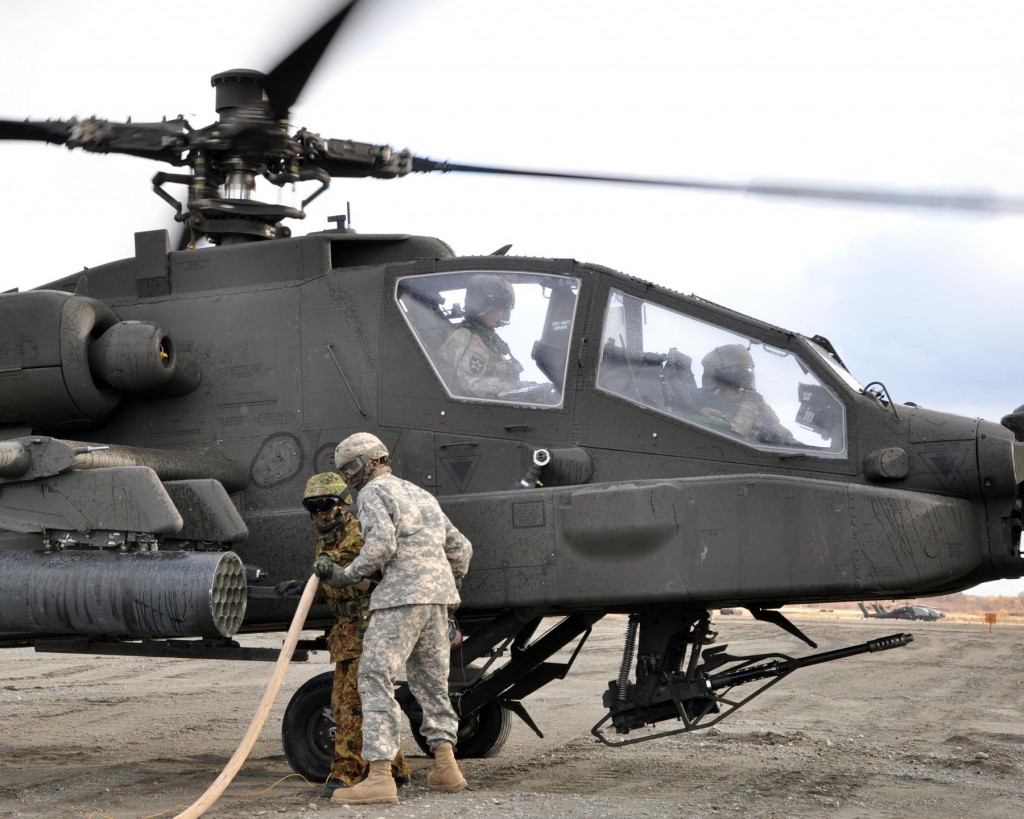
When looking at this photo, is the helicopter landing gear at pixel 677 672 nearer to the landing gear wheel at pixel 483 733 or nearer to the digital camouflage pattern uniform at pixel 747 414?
the digital camouflage pattern uniform at pixel 747 414

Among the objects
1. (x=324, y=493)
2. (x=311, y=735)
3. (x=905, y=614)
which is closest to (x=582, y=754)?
(x=311, y=735)

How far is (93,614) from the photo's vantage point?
664 cm

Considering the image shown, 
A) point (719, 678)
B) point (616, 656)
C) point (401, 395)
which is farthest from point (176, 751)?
point (616, 656)

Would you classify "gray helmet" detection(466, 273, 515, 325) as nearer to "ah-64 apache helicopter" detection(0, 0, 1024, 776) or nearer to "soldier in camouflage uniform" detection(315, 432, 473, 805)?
"ah-64 apache helicopter" detection(0, 0, 1024, 776)

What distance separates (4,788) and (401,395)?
116 inches

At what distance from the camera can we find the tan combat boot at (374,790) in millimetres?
6211

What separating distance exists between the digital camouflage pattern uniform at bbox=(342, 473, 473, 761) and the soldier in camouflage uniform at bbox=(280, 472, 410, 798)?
Answer: 245mm

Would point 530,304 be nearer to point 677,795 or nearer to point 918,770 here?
point 677,795

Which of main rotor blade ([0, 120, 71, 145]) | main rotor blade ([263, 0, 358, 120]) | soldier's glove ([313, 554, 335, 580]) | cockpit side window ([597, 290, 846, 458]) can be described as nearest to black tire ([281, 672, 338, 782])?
soldier's glove ([313, 554, 335, 580])

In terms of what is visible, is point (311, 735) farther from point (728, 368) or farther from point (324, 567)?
point (728, 368)

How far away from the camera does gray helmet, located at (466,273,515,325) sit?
290 inches

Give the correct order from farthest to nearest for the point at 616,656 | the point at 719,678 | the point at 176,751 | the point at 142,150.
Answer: the point at 616,656 < the point at 176,751 < the point at 142,150 < the point at 719,678

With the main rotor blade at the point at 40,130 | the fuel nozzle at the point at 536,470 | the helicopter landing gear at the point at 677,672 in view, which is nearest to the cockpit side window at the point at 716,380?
the fuel nozzle at the point at 536,470

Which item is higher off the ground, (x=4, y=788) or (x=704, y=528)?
(x=704, y=528)
